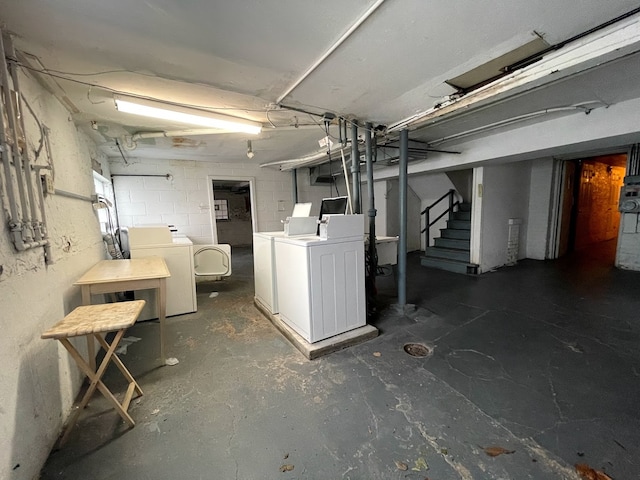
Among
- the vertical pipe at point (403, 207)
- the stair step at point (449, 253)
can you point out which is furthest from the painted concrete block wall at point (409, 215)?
the vertical pipe at point (403, 207)

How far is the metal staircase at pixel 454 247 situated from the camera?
484 cm

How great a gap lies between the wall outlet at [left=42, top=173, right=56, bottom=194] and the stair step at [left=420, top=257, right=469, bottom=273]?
5425 mm

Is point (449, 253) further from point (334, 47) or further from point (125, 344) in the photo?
point (125, 344)

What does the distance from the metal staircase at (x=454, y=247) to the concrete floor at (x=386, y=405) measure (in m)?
1.98

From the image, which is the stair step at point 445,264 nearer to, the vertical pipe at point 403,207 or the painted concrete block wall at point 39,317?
the vertical pipe at point 403,207

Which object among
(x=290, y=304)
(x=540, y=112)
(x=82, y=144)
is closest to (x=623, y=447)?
(x=290, y=304)

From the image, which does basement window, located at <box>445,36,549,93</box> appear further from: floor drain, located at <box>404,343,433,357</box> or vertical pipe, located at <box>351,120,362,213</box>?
floor drain, located at <box>404,343,433,357</box>

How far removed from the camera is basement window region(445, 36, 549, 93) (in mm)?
1599

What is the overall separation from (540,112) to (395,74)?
1857mm

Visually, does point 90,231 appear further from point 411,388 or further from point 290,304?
point 411,388

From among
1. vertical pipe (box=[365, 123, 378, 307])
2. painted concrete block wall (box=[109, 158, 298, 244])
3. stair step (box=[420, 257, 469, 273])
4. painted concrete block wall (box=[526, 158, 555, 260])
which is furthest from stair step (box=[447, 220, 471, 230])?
painted concrete block wall (box=[109, 158, 298, 244])

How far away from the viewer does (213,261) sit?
4309 mm

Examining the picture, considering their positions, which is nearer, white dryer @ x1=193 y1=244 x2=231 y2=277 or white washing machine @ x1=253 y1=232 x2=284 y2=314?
white washing machine @ x1=253 y1=232 x2=284 y2=314

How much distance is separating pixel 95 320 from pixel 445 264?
5.14 meters
